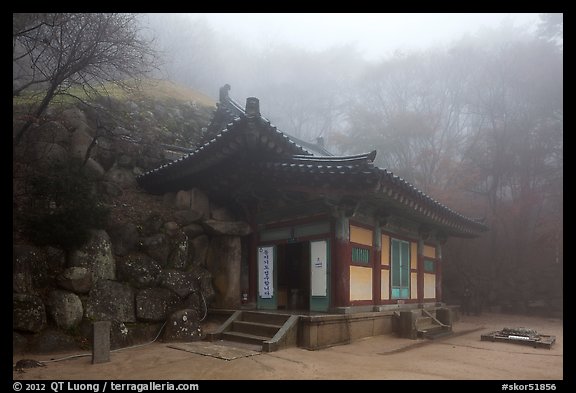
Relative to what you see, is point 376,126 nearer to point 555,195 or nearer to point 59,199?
point 555,195

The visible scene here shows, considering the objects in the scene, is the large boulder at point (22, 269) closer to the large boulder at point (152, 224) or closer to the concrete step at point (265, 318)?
the large boulder at point (152, 224)

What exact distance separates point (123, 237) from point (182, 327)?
8.77ft

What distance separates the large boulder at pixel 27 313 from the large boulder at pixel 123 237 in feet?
7.23

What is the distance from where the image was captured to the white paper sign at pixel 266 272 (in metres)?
11.9

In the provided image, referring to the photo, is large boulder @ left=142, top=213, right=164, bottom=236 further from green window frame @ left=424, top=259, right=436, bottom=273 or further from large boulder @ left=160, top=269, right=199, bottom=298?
green window frame @ left=424, top=259, right=436, bottom=273

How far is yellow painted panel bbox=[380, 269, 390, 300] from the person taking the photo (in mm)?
12203

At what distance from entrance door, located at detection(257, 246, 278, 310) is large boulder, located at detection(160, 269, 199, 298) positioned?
1.91 m

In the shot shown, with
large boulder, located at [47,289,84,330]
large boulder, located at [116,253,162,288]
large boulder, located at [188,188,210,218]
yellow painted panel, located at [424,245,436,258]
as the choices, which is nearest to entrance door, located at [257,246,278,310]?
large boulder, located at [188,188,210,218]

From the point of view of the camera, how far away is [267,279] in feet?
39.3

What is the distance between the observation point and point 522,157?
78.6 feet

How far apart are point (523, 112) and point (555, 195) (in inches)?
234

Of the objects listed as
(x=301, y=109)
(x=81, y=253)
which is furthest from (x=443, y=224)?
(x=301, y=109)

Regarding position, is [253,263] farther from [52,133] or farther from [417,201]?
[52,133]

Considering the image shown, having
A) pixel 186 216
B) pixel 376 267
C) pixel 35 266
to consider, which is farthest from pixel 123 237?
pixel 376 267
